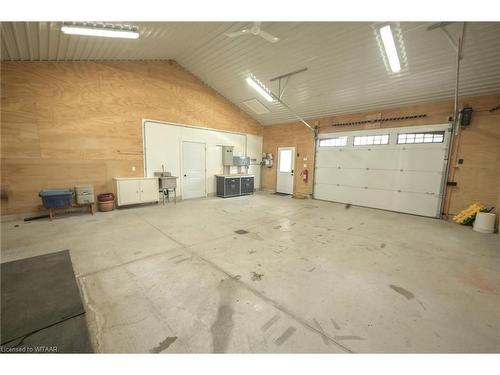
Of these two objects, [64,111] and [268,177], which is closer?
[64,111]

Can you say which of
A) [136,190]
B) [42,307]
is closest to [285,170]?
[136,190]

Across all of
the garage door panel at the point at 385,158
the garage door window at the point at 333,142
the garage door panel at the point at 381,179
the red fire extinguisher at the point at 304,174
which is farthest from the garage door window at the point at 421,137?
the red fire extinguisher at the point at 304,174

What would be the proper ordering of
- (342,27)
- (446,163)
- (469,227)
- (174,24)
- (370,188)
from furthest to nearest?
(370,188) → (446,163) → (469,227) → (174,24) → (342,27)

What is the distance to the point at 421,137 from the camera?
5.54 m

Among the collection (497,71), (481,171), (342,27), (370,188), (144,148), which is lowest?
(370,188)

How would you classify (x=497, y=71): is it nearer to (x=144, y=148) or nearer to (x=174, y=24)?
(x=174, y=24)

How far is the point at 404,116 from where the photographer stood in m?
5.72

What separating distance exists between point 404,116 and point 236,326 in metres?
6.85

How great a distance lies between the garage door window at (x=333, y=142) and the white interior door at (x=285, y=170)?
1.29m

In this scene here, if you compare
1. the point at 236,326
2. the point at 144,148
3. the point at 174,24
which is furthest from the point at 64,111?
the point at 236,326

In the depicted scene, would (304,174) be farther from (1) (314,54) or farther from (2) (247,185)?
(1) (314,54)

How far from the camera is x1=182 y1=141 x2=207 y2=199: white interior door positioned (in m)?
7.00

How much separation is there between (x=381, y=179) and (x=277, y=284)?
5.56m

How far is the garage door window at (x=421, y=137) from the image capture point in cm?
527
